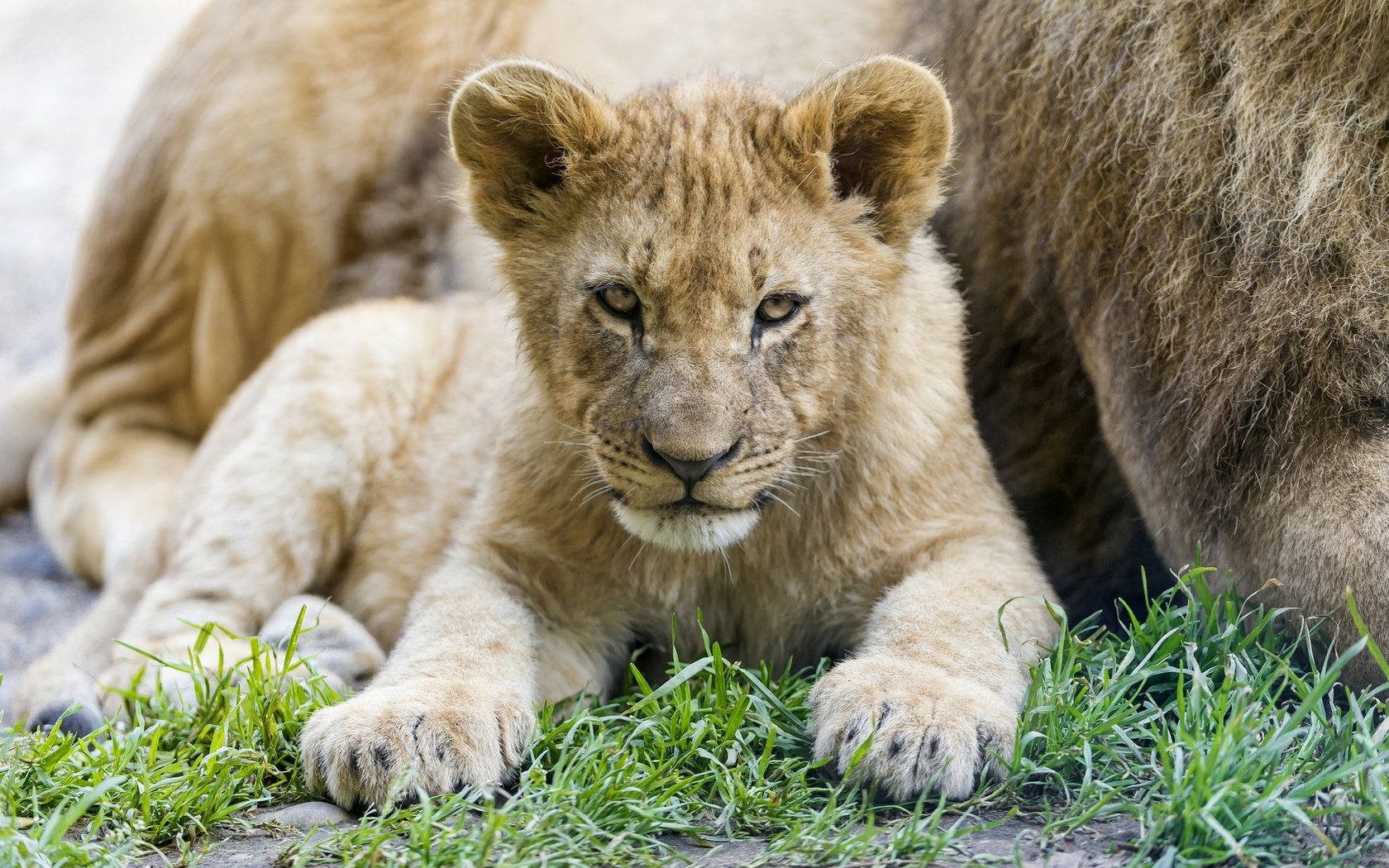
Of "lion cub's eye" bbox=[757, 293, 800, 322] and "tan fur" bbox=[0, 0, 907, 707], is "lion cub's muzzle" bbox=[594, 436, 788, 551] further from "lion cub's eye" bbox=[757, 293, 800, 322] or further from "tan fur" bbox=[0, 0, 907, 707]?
"tan fur" bbox=[0, 0, 907, 707]

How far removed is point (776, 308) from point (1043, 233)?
1082mm

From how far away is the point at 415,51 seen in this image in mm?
5395

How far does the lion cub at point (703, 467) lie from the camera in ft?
9.41

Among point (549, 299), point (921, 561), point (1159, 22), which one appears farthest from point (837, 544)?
point (1159, 22)

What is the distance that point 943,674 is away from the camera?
114 inches

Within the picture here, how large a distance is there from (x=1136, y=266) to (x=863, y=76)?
856mm

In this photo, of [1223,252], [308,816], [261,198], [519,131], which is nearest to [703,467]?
[519,131]

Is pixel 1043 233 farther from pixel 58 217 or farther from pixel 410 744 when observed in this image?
pixel 58 217

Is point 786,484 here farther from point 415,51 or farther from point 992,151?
point 415,51

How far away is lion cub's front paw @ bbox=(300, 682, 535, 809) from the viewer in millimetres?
2723

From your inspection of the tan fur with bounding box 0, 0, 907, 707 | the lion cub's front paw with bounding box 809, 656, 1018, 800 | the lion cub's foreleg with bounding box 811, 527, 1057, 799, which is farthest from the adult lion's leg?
the lion cub's front paw with bounding box 809, 656, 1018, 800

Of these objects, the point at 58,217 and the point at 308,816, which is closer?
the point at 308,816

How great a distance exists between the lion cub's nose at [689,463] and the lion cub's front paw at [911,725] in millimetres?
453

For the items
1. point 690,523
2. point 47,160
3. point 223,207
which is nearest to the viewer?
point 690,523
